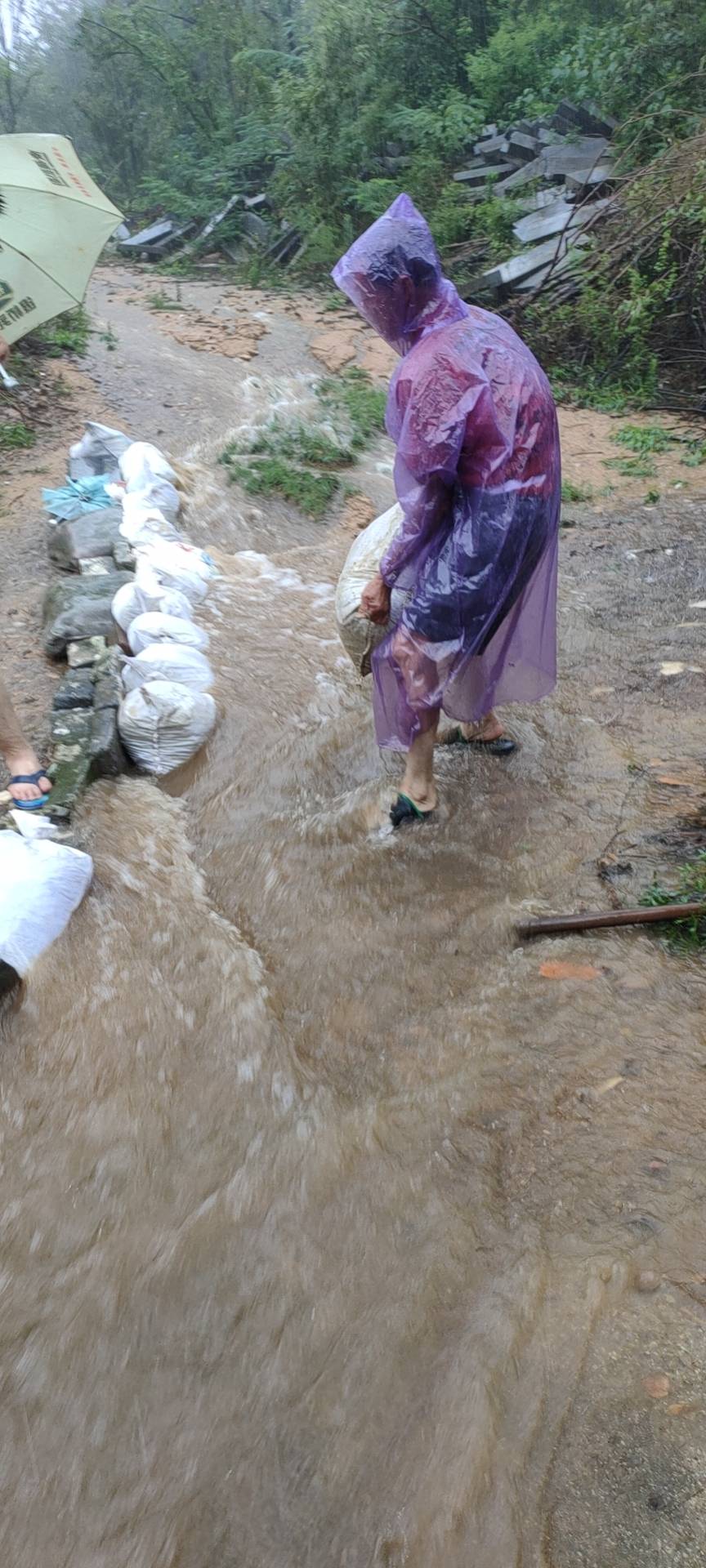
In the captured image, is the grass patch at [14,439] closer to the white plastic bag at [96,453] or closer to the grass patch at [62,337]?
the white plastic bag at [96,453]

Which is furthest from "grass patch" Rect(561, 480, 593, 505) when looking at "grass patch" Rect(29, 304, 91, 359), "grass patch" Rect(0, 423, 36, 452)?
"grass patch" Rect(29, 304, 91, 359)

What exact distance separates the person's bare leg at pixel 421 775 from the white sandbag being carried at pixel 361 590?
283mm

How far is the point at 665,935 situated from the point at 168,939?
127 centimetres

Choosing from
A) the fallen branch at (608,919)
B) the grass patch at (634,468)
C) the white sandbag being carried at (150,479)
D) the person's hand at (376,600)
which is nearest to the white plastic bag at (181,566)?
the white sandbag being carried at (150,479)

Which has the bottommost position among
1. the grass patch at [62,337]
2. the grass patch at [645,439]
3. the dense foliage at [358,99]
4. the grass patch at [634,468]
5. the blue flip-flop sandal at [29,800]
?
the grass patch at [634,468]

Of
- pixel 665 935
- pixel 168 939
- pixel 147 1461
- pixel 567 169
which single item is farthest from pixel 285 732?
pixel 567 169

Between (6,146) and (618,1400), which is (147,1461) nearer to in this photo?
(618,1400)

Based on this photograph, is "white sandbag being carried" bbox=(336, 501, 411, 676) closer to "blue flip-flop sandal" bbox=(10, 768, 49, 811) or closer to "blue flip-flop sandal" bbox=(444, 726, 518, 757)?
"blue flip-flop sandal" bbox=(444, 726, 518, 757)

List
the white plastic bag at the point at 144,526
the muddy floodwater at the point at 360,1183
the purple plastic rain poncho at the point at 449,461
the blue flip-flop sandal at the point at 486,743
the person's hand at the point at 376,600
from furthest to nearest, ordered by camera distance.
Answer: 1. the white plastic bag at the point at 144,526
2. the blue flip-flop sandal at the point at 486,743
3. the person's hand at the point at 376,600
4. the purple plastic rain poncho at the point at 449,461
5. the muddy floodwater at the point at 360,1183

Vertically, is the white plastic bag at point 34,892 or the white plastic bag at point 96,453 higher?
the white plastic bag at point 96,453

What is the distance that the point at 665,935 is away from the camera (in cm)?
220

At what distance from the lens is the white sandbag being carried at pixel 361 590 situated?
2.70 m

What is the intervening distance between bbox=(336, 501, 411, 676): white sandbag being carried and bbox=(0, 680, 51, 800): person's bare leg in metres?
1.01

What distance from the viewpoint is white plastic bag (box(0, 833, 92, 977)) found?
225 centimetres
